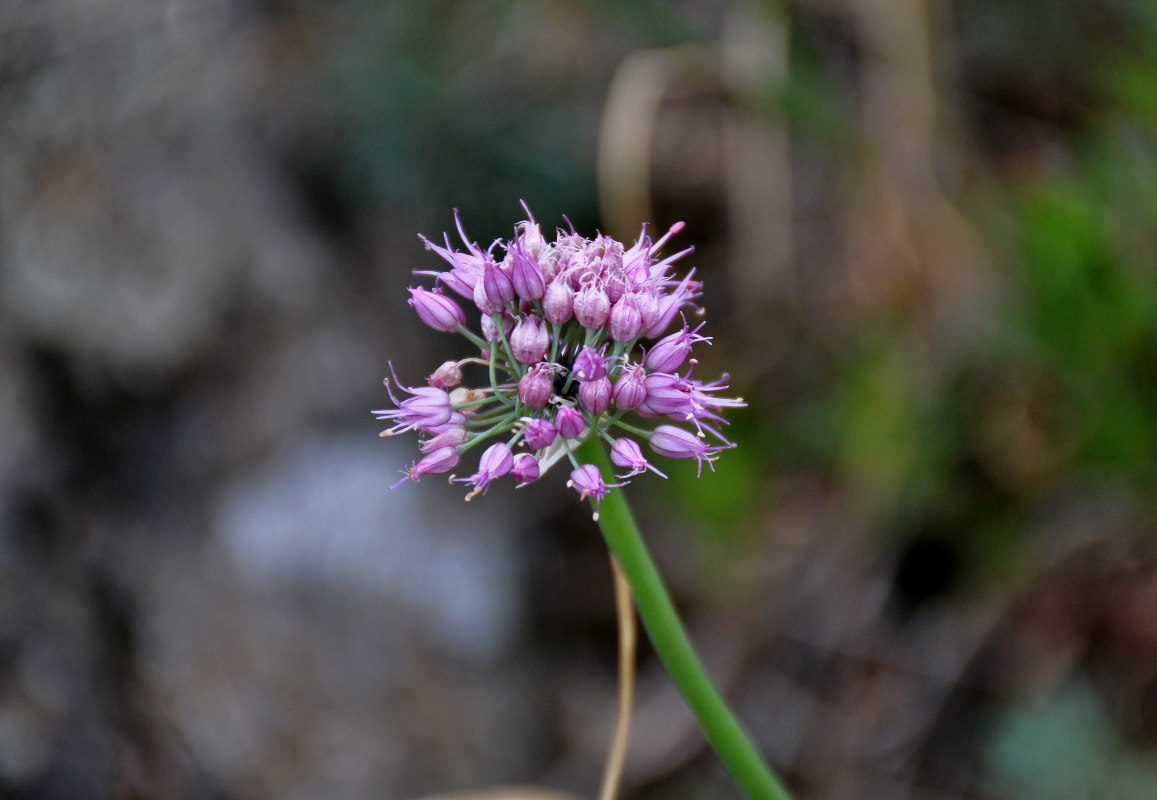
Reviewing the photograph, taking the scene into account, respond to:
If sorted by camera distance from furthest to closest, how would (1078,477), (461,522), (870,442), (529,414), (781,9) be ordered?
(781,9) < (461,522) < (870,442) < (1078,477) < (529,414)

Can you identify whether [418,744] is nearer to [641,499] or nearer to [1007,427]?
[641,499]

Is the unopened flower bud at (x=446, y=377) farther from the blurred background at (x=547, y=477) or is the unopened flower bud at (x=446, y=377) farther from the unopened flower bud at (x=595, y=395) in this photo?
the blurred background at (x=547, y=477)

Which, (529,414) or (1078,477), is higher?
(529,414)

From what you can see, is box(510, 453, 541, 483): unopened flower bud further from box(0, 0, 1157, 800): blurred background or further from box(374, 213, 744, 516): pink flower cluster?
box(0, 0, 1157, 800): blurred background

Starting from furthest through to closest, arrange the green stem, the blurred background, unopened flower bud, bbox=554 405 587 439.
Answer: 1. the blurred background
2. the green stem
3. unopened flower bud, bbox=554 405 587 439

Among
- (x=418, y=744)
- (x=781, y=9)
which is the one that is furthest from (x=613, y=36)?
(x=418, y=744)

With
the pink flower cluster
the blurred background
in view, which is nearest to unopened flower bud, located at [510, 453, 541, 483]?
the pink flower cluster
